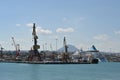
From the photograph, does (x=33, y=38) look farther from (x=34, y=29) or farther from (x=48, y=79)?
(x=48, y=79)

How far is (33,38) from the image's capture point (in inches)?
7598

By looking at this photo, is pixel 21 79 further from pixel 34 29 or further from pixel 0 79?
pixel 34 29

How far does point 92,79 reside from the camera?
87.2 m

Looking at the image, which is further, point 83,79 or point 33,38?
point 33,38

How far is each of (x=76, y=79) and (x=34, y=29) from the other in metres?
112

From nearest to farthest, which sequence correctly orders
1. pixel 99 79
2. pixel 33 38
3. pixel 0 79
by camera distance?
pixel 0 79, pixel 99 79, pixel 33 38

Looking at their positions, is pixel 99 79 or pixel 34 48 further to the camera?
pixel 34 48

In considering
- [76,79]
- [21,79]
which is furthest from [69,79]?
[21,79]

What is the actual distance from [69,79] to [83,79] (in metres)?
3.08

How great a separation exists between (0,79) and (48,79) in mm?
10378

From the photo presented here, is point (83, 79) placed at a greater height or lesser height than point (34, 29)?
lesser

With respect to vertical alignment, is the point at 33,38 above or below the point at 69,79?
above

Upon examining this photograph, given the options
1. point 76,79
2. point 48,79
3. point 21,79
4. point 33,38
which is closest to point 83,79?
point 76,79

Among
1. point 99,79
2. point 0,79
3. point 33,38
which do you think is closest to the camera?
point 0,79
